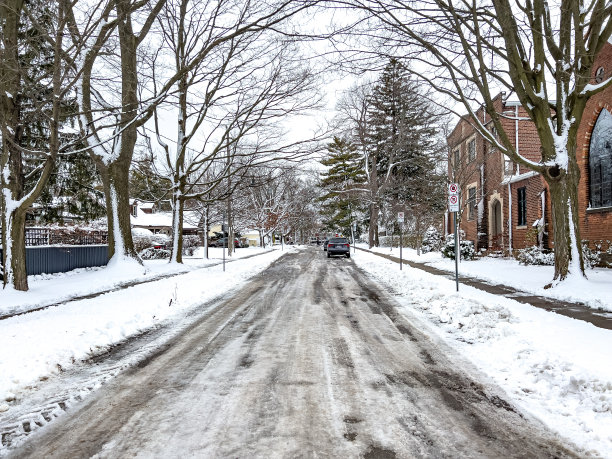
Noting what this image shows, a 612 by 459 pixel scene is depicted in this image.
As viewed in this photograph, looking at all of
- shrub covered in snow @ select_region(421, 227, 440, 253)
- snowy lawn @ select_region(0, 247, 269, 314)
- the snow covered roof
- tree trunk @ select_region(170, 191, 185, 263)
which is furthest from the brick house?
the snow covered roof

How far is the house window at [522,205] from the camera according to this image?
2050 cm

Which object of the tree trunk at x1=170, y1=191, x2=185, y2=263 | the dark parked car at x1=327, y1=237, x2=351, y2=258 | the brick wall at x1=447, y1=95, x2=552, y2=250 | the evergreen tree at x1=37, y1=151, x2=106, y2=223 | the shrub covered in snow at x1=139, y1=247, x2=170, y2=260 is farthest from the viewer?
the dark parked car at x1=327, y1=237, x2=351, y2=258

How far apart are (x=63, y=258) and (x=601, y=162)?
2137 centimetres

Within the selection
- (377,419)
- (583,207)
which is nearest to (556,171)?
(583,207)

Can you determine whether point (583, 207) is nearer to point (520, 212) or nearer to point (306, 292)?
point (520, 212)

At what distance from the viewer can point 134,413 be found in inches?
140

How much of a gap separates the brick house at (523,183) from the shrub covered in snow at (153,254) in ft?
63.1

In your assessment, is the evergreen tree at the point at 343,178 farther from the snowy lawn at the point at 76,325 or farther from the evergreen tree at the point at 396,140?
the snowy lawn at the point at 76,325

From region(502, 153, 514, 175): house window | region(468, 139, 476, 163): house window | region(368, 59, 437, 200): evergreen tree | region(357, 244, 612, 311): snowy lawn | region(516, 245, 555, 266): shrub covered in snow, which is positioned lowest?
region(357, 244, 612, 311): snowy lawn

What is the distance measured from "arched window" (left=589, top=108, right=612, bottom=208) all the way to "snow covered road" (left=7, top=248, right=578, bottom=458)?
12.6m

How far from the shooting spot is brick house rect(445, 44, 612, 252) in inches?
582

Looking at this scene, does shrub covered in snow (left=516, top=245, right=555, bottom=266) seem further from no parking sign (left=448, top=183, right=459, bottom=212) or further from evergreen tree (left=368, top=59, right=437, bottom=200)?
evergreen tree (left=368, top=59, right=437, bottom=200)

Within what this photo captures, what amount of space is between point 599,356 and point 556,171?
23.1 ft

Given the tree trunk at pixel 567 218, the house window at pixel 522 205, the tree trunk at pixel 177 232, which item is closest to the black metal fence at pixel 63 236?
the tree trunk at pixel 177 232
